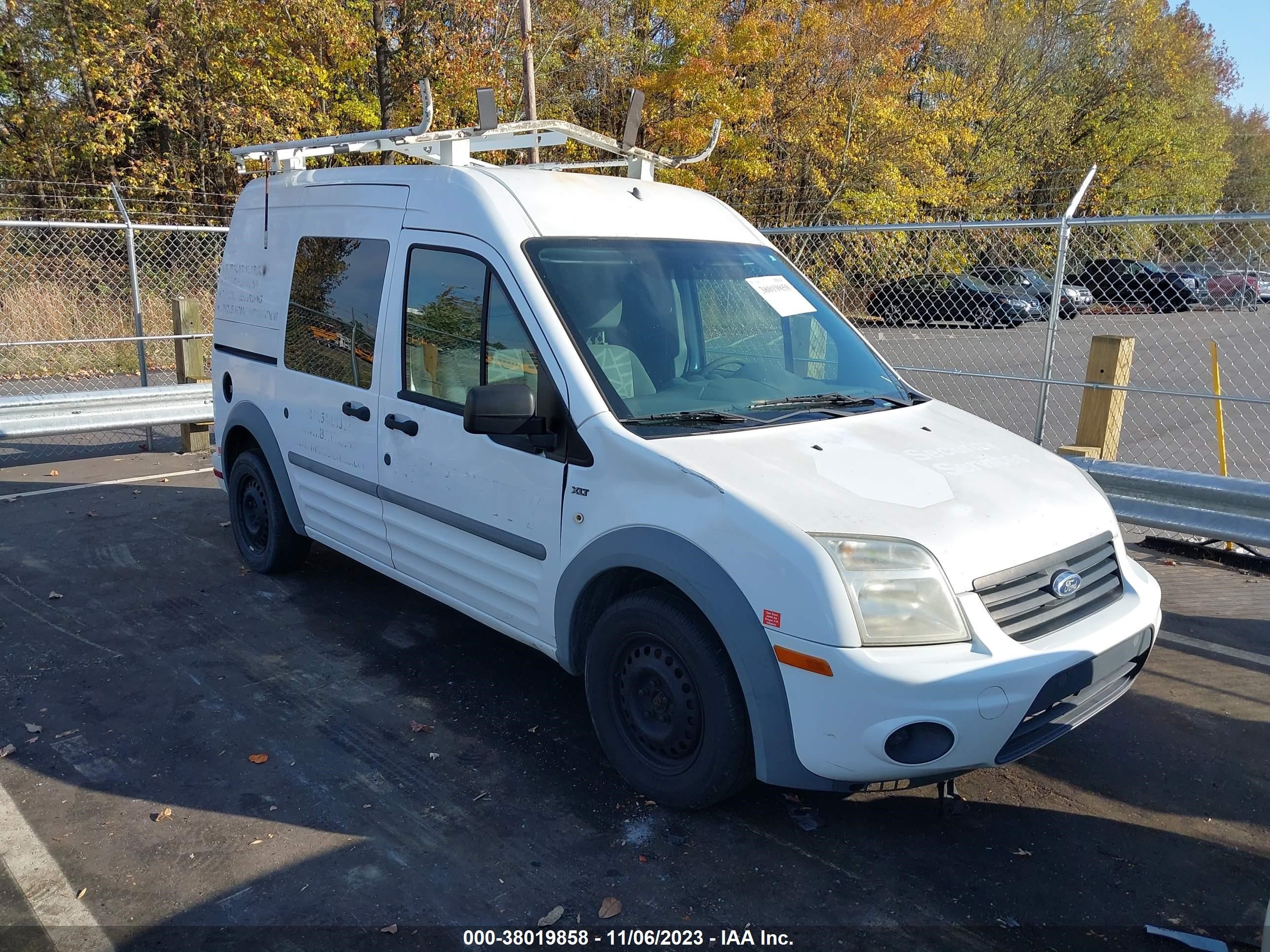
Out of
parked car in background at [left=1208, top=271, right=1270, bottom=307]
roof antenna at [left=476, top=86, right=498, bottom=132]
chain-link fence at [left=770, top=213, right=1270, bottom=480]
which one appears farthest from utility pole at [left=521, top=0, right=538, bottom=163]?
roof antenna at [left=476, top=86, right=498, bottom=132]

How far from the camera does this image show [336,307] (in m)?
4.84

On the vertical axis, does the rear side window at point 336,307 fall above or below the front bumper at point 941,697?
above

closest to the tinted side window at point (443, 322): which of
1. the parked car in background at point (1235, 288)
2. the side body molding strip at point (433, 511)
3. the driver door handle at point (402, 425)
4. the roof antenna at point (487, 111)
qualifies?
the driver door handle at point (402, 425)

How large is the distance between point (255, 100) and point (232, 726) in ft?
58.2

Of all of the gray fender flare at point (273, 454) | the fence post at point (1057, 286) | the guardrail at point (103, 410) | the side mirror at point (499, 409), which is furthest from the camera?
the guardrail at point (103, 410)

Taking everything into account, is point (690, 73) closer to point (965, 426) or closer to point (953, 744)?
point (965, 426)

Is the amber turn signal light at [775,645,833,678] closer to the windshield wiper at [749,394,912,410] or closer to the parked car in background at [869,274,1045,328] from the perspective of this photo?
the windshield wiper at [749,394,912,410]

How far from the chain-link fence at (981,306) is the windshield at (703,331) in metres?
2.61

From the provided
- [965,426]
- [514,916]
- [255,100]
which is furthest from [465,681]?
[255,100]

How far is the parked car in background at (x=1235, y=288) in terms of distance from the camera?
7.43 metres

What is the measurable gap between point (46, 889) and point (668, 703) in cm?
208

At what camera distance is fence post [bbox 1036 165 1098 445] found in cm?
626

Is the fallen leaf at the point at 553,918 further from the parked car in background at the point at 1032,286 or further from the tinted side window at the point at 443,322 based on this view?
the parked car in background at the point at 1032,286

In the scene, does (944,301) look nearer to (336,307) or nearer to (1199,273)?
(1199,273)
